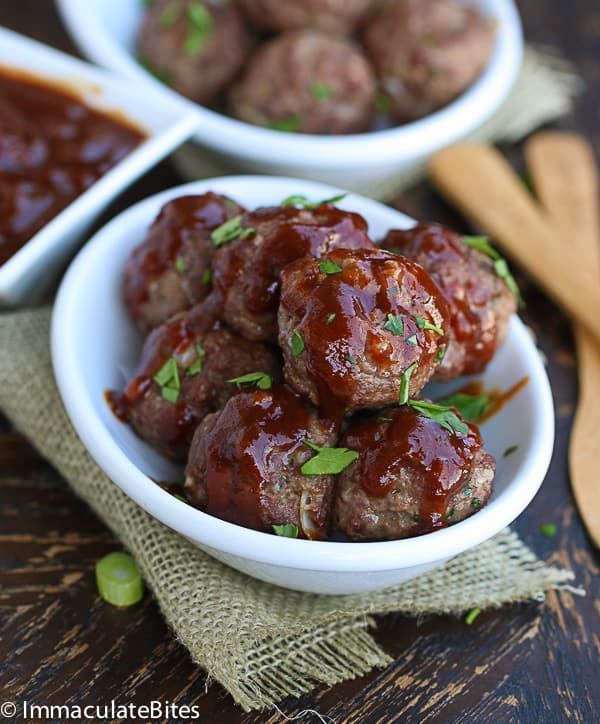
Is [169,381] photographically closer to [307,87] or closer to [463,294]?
[463,294]

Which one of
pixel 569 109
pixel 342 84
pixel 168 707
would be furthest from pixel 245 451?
pixel 569 109

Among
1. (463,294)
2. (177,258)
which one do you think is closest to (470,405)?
(463,294)

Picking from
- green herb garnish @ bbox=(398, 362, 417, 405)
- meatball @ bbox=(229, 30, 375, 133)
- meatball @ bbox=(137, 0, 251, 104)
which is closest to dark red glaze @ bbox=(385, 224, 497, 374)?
green herb garnish @ bbox=(398, 362, 417, 405)

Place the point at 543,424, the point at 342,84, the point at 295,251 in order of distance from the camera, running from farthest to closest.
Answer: the point at 342,84 < the point at 543,424 < the point at 295,251

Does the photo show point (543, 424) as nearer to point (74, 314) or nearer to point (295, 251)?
point (295, 251)

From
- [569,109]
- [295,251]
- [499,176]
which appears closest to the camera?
[295,251]

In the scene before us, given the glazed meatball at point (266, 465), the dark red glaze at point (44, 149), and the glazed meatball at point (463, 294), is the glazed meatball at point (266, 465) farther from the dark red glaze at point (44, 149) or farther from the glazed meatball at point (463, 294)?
the dark red glaze at point (44, 149)

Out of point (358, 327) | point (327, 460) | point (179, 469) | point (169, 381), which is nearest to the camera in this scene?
point (358, 327)

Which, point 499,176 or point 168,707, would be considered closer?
point 168,707
